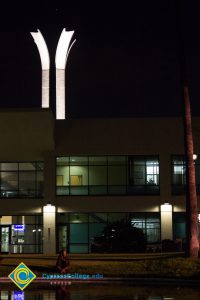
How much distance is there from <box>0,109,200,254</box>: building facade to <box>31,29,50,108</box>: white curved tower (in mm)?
12461

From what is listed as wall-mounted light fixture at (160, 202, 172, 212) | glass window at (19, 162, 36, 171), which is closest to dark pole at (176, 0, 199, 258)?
wall-mounted light fixture at (160, 202, 172, 212)

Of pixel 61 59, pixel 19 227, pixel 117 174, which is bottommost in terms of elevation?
pixel 19 227

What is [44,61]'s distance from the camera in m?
54.4

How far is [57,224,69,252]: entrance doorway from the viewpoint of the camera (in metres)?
40.8

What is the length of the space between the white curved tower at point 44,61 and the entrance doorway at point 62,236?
14.7m

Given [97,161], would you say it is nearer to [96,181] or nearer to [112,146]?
[96,181]

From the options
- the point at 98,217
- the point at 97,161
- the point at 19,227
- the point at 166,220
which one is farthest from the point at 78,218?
the point at 166,220

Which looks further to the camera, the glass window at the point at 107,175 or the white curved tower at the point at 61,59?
the white curved tower at the point at 61,59

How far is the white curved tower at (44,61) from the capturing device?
174 ft

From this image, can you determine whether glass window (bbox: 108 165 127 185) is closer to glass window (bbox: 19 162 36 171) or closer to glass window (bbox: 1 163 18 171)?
glass window (bbox: 19 162 36 171)

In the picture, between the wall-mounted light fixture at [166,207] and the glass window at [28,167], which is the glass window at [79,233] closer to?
the glass window at [28,167]

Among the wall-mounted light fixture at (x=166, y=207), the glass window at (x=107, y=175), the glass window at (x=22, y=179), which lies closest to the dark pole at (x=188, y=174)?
the wall-mounted light fixture at (x=166, y=207)

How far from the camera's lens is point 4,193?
41.9m

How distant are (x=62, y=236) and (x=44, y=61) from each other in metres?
19.0
